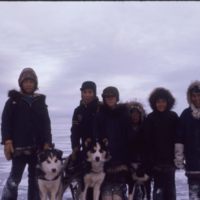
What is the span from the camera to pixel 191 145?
6.36 metres

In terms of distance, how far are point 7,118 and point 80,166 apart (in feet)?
4.80

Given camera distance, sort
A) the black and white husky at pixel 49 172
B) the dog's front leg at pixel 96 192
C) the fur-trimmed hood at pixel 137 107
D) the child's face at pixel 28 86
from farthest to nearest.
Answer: the fur-trimmed hood at pixel 137 107 < the dog's front leg at pixel 96 192 < the child's face at pixel 28 86 < the black and white husky at pixel 49 172

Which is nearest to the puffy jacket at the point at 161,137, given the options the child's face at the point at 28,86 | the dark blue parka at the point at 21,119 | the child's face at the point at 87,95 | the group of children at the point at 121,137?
the group of children at the point at 121,137

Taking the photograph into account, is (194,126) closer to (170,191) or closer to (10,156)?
(170,191)

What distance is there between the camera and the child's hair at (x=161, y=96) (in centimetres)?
665

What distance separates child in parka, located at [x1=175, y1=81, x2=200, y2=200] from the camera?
6305mm

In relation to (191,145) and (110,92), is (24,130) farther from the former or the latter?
(191,145)

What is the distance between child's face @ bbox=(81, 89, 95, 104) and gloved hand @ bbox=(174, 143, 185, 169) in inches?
67.7

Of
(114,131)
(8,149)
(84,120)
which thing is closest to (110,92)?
(114,131)

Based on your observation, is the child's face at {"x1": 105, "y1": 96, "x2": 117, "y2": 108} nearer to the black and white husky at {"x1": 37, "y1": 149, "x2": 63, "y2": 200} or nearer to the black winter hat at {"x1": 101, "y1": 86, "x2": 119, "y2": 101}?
the black winter hat at {"x1": 101, "y1": 86, "x2": 119, "y2": 101}

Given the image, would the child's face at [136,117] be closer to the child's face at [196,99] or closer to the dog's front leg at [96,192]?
the child's face at [196,99]

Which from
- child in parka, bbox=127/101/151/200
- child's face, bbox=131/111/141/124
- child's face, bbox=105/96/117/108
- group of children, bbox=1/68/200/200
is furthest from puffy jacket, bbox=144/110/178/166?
child's face, bbox=105/96/117/108

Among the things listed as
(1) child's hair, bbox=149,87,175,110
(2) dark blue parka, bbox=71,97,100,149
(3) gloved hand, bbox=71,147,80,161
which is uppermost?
(1) child's hair, bbox=149,87,175,110

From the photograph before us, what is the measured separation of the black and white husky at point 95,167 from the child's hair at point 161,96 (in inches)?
43.0
